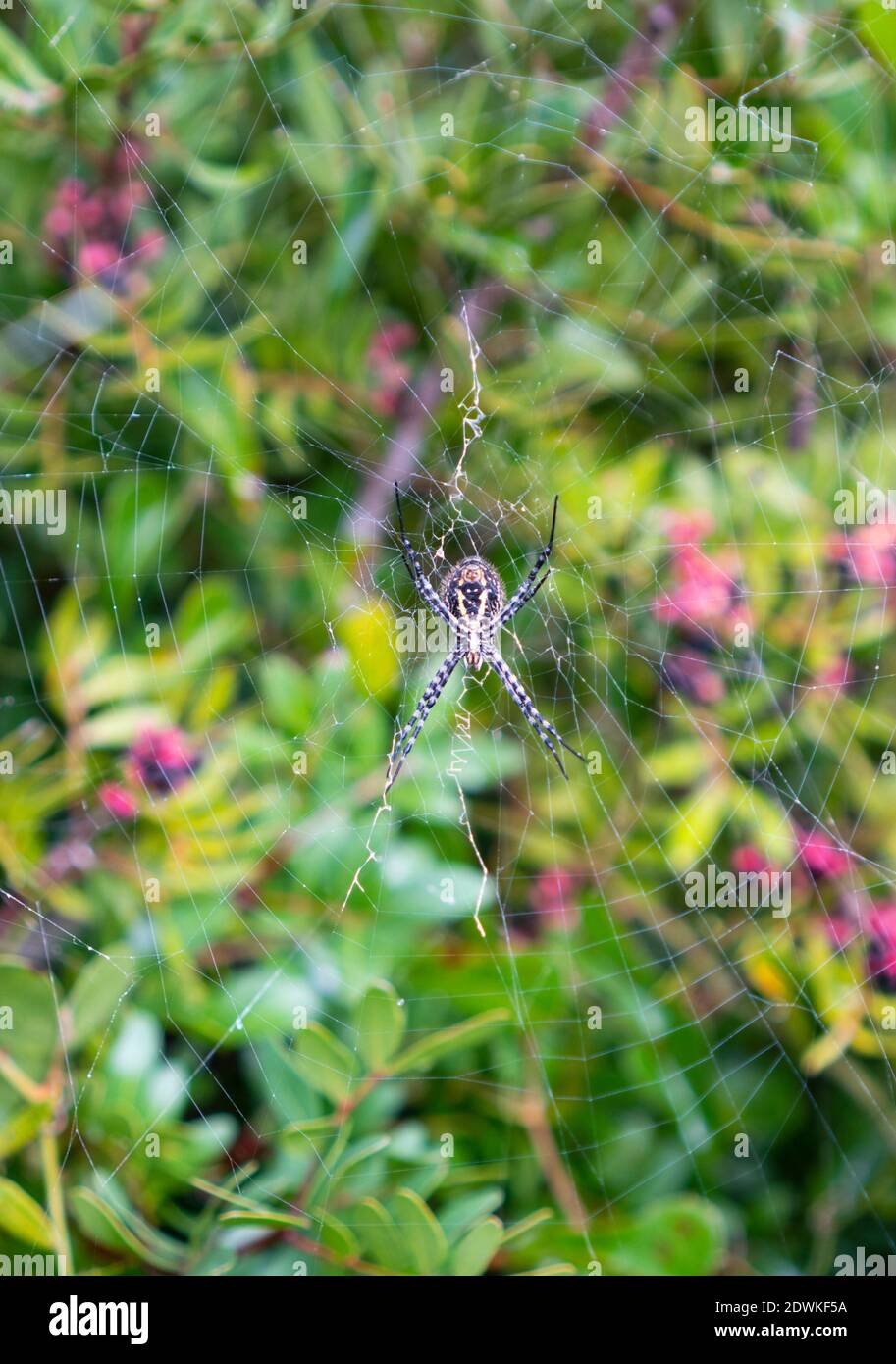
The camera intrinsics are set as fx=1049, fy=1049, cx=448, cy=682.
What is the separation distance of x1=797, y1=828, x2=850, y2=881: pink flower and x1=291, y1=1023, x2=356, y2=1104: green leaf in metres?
0.90

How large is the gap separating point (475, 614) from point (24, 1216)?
5.39 feet

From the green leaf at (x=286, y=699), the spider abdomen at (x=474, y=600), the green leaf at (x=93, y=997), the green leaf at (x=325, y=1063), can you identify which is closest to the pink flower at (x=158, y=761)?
the green leaf at (x=286, y=699)

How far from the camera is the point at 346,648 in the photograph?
1913 mm

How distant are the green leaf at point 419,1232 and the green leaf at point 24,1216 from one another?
492 mm

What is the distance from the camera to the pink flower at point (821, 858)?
1.91 meters

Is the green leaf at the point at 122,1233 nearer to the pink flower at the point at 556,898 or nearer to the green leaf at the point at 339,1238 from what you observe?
the green leaf at the point at 339,1238

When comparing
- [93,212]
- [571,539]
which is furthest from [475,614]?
[93,212]

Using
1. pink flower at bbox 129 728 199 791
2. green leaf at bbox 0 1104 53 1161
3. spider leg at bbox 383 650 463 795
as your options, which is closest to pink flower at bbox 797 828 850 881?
spider leg at bbox 383 650 463 795

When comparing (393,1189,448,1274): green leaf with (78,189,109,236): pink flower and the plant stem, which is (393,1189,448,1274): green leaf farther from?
(78,189,109,236): pink flower

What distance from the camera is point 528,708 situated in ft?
8.66

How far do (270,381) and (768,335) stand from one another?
37.8 inches

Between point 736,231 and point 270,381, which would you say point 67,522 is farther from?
point 736,231

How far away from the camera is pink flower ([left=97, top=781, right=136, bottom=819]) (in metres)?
1.78
